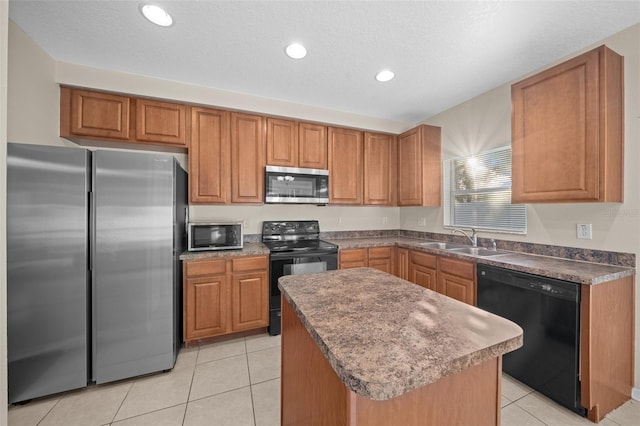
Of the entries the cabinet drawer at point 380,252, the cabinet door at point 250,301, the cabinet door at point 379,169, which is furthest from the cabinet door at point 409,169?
the cabinet door at point 250,301

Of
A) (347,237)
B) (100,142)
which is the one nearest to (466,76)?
(347,237)

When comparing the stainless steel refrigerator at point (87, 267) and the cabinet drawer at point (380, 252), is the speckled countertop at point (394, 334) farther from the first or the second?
the cabinet drawer at point (380, 252)

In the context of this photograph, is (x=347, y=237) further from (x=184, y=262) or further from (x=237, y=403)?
(x=237, y=403)

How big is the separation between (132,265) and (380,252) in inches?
101

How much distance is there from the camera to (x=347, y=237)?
12.2 ft

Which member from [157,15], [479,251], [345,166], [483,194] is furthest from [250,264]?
[483,194]

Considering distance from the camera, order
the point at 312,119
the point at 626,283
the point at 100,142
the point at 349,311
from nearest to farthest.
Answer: the point at 349,311, the point at 626,283, the point at 100,142, the point at 312,119

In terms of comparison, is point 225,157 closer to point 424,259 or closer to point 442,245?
point 424,259

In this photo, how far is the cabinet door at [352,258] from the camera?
10.0 feet

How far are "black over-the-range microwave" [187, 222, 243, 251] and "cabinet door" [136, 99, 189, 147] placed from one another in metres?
0.89

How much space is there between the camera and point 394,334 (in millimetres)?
758

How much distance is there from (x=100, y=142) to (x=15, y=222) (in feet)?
3.94

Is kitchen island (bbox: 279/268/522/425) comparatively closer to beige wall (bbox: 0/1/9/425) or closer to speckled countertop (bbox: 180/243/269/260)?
beige wall (bbox: 0/1/9/425)

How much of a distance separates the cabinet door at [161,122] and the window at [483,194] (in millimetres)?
3197
